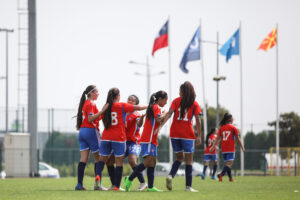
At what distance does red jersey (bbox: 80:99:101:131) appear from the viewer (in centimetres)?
1307

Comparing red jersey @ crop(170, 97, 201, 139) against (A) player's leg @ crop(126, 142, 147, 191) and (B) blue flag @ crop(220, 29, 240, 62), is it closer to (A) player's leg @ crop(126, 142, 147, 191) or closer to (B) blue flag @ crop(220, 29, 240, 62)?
(A) player's leg @ crop(126, 142, 147, 191)

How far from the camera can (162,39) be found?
111 ft

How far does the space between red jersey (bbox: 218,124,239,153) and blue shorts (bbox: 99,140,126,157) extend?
731cm

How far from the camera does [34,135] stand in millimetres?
29234

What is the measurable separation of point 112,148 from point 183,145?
1.37 meters

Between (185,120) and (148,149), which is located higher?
(185,120)

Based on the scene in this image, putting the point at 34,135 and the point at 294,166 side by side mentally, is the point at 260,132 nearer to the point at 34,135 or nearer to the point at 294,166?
the point at 294,166

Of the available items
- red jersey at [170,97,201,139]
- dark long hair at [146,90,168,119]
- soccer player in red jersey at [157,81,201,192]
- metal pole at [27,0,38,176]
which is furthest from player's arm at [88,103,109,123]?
metal pole at [27,0,38,176]

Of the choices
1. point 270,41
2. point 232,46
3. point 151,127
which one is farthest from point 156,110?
point 270,41

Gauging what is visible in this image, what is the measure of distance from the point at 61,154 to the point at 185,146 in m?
27.2

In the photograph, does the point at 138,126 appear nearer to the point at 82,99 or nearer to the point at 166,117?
the point at 166,117

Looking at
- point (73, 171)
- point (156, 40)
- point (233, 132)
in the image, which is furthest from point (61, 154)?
point (233, 132)

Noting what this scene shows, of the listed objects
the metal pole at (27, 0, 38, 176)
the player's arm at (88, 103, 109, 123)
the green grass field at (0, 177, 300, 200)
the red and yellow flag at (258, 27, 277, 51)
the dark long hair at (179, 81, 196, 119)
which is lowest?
the green grass field at (0, 177, 300, 200)

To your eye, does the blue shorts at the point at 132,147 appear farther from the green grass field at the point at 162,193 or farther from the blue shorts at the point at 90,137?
the green grass field at the point at 162,193
